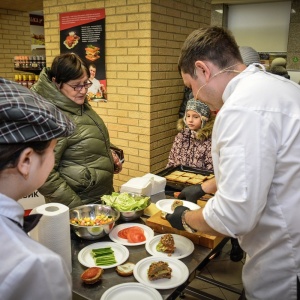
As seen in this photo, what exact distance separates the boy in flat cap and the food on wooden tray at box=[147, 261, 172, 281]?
65 cm

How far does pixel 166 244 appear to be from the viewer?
5.61 feet

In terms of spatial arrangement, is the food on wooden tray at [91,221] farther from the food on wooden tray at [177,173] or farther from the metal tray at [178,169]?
the food on wooden tray at [177,173]

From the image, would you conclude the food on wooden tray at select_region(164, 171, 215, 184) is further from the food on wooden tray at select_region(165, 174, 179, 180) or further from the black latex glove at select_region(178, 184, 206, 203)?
the black latex glove at select_region(178, 184, 206, 203)

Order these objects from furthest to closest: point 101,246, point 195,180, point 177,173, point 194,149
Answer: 1. point 194,149
2. point 177,173
3. point 195,180
4. point 101,246

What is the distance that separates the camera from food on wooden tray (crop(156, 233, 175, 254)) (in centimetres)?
170

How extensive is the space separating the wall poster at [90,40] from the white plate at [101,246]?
3.01m

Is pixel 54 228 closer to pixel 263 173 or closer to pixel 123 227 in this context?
pixel 123 227

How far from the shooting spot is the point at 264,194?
123 cm

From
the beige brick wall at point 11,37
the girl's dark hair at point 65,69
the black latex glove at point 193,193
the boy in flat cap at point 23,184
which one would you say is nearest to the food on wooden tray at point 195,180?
the black latex glove at point 193,193

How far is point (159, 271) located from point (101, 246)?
1.29ft

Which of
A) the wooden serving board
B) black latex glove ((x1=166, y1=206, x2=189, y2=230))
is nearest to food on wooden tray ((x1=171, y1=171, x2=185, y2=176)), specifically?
the wooden serving board

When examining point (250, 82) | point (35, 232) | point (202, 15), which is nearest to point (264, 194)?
point (250, 82)

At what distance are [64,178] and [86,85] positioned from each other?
27.8 inches

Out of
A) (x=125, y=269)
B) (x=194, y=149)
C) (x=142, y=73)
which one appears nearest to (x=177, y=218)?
(x=125, y=269)
